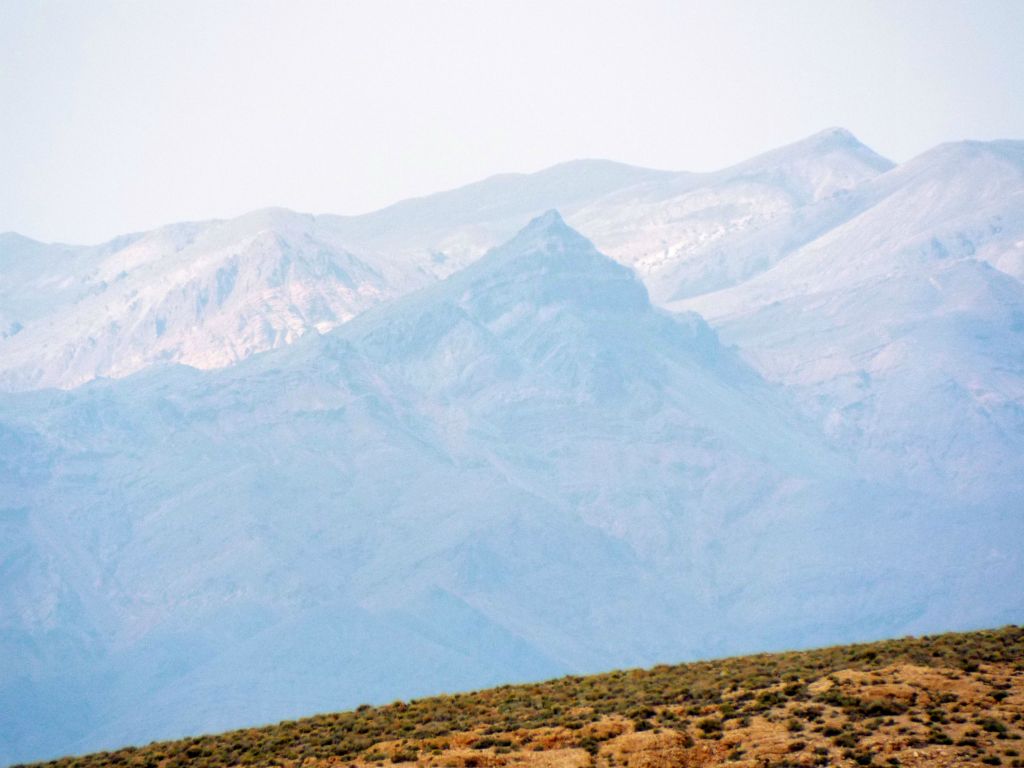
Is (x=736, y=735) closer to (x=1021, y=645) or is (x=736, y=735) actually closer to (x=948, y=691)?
(x=948, y=691)

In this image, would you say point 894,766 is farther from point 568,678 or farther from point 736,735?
point 568,678

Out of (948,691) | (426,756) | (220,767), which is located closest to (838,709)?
(948,691)

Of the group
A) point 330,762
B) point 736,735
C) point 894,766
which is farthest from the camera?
point 330,762

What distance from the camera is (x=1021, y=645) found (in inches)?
2547

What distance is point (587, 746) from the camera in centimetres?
5475

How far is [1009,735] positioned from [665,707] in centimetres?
1337

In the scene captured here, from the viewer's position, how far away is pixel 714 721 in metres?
56.1

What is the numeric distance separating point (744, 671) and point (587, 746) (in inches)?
549

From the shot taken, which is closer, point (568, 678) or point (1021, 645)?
point (1021, 645)

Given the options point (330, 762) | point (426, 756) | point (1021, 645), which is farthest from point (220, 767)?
point (1021, 645)

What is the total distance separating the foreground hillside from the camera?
170 feet

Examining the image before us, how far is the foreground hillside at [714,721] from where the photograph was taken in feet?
170

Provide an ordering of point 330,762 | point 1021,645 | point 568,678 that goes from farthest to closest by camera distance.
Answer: point 568,678 → point 1021,645 → point 330,762

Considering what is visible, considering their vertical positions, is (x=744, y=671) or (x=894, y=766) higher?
(x=744, y=671)
